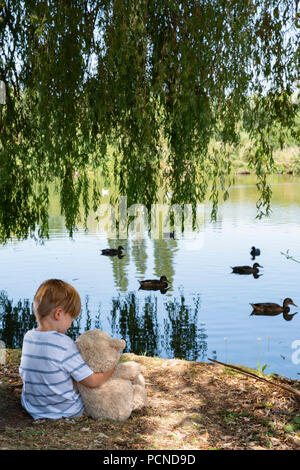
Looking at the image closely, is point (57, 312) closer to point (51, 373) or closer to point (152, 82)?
point (51, 373)

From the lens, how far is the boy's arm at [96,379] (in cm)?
454

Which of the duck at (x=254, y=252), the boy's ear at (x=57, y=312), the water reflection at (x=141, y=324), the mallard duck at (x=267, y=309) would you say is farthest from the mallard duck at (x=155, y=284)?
the boy's ear at (x=57, y=312)

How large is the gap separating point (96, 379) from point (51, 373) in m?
0.33

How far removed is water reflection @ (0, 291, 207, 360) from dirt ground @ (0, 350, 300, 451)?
11.5 feet

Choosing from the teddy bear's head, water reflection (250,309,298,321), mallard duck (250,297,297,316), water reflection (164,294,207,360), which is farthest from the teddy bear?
mallard duck (250,297,297,316)

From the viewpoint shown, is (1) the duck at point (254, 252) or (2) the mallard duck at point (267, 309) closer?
(2) the mallard duck at point (267, 309)

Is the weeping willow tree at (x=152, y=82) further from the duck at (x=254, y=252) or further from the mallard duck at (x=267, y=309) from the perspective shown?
the duck at (x=254, y=252)

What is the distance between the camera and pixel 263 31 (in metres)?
7.20

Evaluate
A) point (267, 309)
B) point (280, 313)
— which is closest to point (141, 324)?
point (267, 309)

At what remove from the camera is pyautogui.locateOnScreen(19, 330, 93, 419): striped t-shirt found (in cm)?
445

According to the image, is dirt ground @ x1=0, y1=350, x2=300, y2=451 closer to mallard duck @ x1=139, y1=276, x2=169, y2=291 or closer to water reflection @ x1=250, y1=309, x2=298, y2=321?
water reflection @ x1=250, y1=309, x2=298, y2=321

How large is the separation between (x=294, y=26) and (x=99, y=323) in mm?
6458
